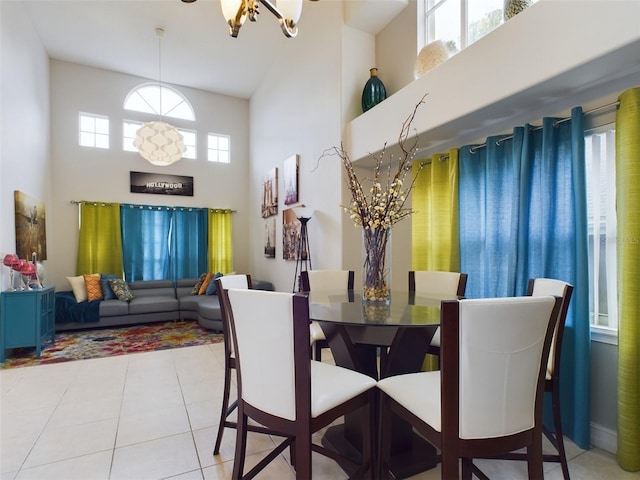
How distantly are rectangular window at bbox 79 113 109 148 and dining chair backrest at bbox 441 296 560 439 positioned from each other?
671cm

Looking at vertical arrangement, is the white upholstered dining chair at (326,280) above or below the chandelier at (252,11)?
below

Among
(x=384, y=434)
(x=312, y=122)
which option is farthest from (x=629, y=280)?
(x=312, y=122)

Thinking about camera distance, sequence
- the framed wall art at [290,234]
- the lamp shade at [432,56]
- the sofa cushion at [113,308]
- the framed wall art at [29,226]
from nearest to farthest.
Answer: the lamp shade at [432,56] < the framed wall art at [29,226] < the framed wall art at [290,234] < the sofa cushion at [113,308]

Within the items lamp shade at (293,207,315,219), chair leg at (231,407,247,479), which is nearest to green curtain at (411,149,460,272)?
lamp shade at (293,207,315,219)

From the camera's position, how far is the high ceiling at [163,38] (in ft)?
13.8

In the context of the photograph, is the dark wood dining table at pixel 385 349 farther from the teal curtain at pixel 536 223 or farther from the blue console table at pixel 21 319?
the blue console table at pixel 21 319

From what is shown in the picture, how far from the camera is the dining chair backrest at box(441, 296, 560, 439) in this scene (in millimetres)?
1068

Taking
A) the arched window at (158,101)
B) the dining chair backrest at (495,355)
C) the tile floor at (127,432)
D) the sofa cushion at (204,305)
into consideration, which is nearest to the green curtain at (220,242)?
the sofa cushion at (204,305)

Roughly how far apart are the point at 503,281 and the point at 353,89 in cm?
245

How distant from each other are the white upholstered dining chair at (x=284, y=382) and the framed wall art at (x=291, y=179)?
10.6 feet

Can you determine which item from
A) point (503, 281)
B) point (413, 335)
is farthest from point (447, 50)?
point (413, 335)

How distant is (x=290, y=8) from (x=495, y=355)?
7.47ft

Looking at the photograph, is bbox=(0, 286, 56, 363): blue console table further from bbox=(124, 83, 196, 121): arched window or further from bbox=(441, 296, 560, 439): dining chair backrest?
bbox=(441, 296, 560, 439): dining chair backrest

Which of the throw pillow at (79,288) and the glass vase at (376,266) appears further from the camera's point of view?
the throw pillow at (79,288)
